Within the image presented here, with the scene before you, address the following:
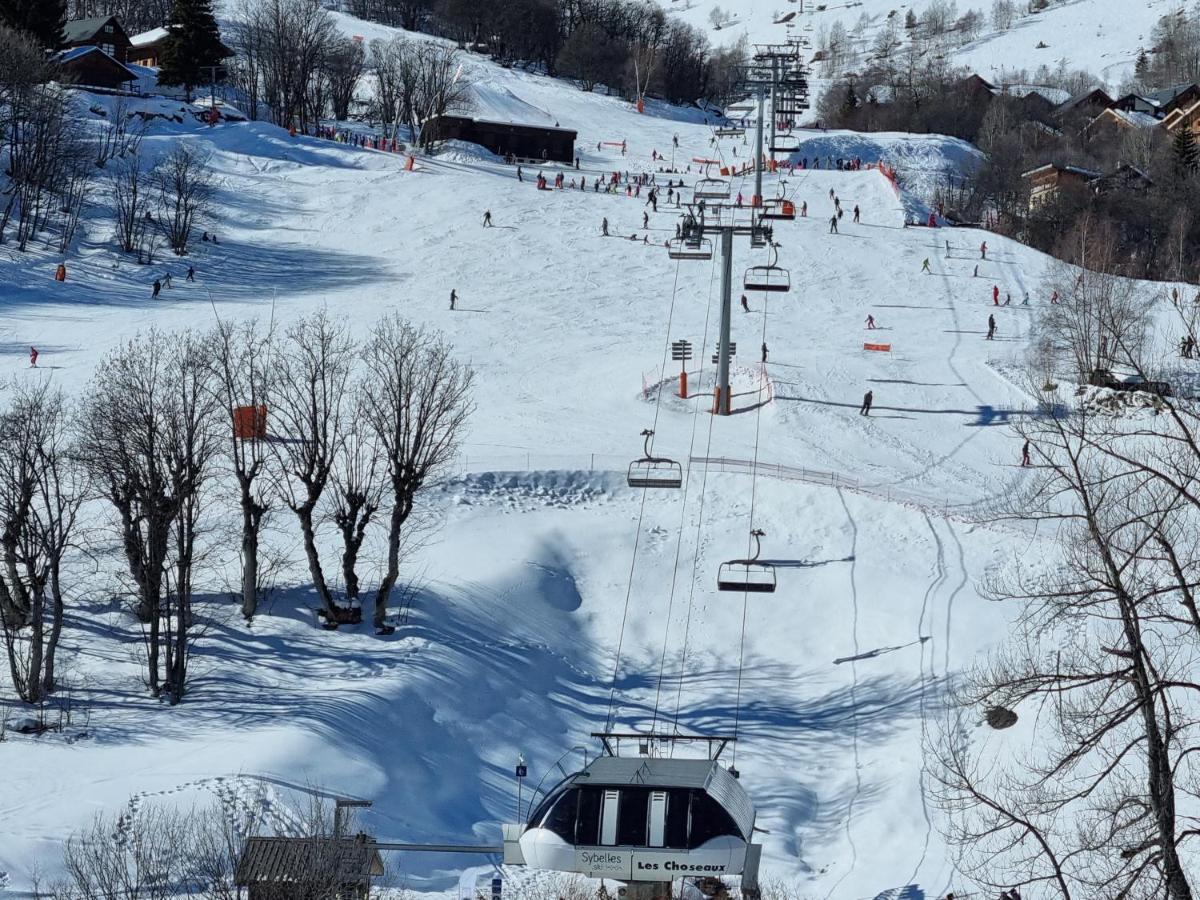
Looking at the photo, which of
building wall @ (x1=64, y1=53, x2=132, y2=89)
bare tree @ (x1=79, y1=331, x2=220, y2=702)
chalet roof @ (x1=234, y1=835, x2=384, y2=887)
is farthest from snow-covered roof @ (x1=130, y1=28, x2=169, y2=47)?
chalet roof @ (x1=234, y1=835, x2=384, y2=887)

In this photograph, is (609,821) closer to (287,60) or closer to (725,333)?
(725,333)

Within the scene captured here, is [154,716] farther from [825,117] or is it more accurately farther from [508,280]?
[825,117]

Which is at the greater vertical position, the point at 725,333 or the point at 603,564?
the point at 725,333

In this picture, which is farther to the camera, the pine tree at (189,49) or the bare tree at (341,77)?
the bare tree at (341,77)

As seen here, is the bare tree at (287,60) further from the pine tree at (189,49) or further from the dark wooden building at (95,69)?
the dark wooden building at (95,69)

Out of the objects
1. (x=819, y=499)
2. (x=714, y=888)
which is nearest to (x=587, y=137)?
(x=819, y=499)

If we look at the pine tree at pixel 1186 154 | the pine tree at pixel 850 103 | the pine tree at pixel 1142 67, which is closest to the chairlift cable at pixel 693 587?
the pine tree at pixel 1186 154

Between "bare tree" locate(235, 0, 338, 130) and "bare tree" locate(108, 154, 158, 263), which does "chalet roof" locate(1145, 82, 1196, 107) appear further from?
"bare tree" locate(108, 154, 158, 263)

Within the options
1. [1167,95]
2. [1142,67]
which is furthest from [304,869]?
[1142,67]
